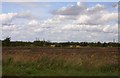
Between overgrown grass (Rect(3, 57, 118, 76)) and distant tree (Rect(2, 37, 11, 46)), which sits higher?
distant tree (Rect(2, 37, 11, 46))

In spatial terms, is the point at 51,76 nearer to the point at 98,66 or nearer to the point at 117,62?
the point at 98,66

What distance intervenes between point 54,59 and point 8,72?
369 cm

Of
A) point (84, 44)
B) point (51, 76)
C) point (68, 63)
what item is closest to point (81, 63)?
point (68, 63)

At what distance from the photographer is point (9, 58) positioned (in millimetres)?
17812

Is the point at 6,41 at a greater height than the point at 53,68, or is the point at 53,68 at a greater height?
the point at 6,41

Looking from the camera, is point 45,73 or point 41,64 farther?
point 41,64

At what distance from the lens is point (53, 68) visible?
1605 cm

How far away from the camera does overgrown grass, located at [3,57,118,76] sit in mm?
13977

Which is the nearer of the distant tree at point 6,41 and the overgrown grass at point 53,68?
the overgrown grass at point 53,68

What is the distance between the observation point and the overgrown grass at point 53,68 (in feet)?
45.9

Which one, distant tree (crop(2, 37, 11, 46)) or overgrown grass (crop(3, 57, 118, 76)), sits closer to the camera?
overgrown grass (crop(3, 57, 118, 76))

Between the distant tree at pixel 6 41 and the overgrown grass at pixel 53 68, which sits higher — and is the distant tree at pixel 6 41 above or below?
above

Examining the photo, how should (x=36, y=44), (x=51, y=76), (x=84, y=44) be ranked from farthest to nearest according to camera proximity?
(x=84, y=44), (x=36, y=44), (x=51, y=76)

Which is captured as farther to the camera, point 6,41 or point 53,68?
point 6,41
